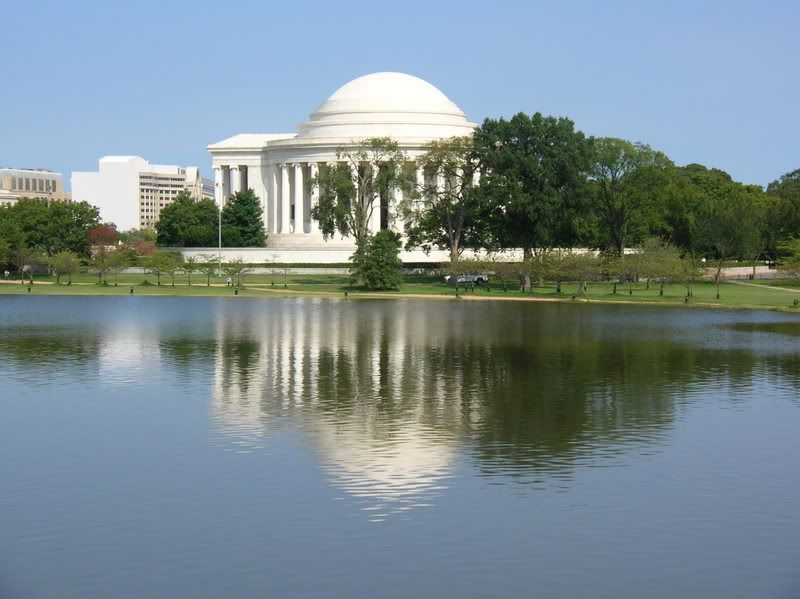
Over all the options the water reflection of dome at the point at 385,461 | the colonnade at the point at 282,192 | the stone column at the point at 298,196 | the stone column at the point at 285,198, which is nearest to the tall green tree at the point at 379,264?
the colonnade at the point at 282,192

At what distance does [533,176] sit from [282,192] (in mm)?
54369

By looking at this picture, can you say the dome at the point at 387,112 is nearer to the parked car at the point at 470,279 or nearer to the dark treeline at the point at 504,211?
the dark treeline at the point at 504,211

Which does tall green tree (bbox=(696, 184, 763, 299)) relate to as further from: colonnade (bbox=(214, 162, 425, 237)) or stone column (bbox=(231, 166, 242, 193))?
stone column (bbox=(231, 166, 242, 193))

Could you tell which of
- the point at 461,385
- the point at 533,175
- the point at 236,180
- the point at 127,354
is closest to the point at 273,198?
the point at 236,180

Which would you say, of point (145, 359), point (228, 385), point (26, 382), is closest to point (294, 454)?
point (228, 385)

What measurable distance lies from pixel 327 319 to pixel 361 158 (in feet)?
145

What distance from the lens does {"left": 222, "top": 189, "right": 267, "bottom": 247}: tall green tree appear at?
132250 mm

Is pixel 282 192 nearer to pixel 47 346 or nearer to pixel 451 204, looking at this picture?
pixel 451 204

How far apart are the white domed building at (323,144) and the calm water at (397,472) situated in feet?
280

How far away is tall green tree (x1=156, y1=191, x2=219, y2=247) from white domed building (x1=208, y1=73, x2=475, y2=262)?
711 centimetres

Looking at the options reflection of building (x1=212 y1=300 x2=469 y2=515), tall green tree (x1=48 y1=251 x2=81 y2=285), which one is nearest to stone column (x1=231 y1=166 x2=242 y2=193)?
tall green tree (x1=48 y1=251 x2=81 y2=285)

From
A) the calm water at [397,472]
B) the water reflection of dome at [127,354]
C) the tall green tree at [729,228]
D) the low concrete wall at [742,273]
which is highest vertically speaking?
the tall green tree at [729,228]

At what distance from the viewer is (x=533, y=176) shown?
9606 cm

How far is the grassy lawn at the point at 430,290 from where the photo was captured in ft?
285
